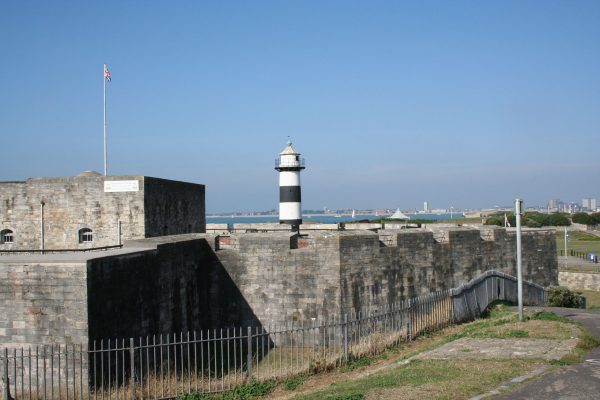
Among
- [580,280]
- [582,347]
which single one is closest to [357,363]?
[582,347]

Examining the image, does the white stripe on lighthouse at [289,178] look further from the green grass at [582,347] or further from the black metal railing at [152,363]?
the green grass at [582,347]

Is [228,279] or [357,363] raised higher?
[228,279]

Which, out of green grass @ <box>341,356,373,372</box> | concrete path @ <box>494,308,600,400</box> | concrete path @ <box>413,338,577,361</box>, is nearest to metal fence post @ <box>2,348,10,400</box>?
green grass @ <box>341,356,373,372</box>

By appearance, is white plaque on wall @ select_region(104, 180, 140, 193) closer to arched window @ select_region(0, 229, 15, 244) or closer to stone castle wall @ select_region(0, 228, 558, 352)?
arched window @ select_region(0, 229, 15, 244)

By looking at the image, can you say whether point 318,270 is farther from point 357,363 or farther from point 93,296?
point 93,296

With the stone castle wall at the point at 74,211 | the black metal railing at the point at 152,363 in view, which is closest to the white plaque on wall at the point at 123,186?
the stone castle wall at the point at 74,211

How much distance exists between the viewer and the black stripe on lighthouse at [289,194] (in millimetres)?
29469

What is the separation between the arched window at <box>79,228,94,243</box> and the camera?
69.3 feet

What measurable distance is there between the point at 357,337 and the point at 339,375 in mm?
3095

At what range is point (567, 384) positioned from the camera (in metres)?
8.86

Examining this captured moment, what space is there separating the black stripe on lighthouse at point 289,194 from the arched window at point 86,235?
10.5 m

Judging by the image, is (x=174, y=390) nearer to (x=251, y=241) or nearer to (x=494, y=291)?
(x=251, y=241)

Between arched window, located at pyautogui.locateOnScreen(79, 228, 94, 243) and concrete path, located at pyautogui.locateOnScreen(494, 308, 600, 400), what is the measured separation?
1616cm

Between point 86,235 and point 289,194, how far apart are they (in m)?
11.2
